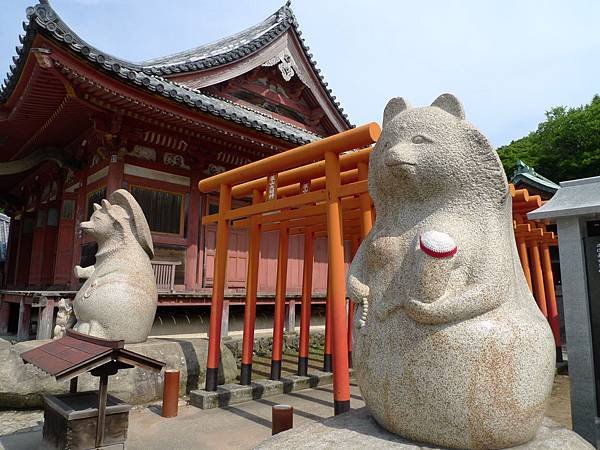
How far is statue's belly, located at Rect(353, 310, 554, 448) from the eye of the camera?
2389 mm

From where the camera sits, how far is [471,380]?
7.84 feet

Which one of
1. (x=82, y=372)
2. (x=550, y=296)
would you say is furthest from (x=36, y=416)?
(x=550, y=296)

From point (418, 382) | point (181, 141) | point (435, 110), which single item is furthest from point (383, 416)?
point (181, 141)

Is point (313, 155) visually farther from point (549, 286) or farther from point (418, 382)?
point (549, 286)

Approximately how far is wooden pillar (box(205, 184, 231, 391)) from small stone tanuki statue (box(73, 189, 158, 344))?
3.03ft

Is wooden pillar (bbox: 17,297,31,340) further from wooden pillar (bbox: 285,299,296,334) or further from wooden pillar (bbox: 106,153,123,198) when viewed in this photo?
wooden pillar (bbox: 285,299,296,334)

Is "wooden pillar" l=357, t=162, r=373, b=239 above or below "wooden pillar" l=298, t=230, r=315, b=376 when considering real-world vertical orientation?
above

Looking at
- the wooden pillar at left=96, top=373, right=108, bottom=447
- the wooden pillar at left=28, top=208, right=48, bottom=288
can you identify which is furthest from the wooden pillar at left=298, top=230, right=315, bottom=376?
the wooden pillar at left=28, top=208, right=48, bottom=288

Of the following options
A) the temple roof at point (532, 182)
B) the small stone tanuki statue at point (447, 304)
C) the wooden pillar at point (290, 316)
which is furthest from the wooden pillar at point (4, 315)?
the temple roof at point (532, 182)

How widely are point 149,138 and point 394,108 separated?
6270mm

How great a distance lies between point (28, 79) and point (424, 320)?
7.27 meters

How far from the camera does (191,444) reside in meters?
4.14

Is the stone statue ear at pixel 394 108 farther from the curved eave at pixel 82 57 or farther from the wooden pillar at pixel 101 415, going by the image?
the curved eave at pixel 82 57

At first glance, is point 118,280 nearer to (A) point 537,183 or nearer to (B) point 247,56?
(B) point 247,56
